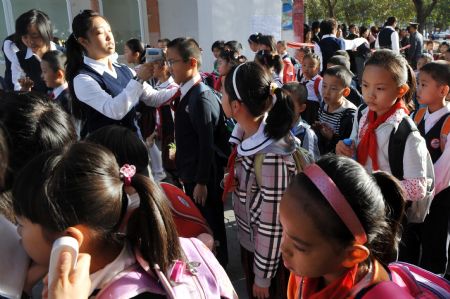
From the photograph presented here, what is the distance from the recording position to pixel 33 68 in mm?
3652

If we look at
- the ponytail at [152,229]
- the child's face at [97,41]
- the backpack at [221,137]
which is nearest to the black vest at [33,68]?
the child's face at [97,41]

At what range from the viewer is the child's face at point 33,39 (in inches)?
136

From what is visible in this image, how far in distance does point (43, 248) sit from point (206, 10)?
707 centimetres

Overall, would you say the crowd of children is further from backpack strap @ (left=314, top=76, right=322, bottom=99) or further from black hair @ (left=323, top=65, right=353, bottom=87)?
backpack strap @ (left=314, top=76, right=322, bottom=99)

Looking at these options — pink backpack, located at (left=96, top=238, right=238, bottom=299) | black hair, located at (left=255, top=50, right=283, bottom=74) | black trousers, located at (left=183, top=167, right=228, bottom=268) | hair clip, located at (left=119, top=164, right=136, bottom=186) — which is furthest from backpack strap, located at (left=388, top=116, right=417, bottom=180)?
black hair, located at (left=255, top=50, right=283, bottom=74)

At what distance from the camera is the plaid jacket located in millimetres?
1748

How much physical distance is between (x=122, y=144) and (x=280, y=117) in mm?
720

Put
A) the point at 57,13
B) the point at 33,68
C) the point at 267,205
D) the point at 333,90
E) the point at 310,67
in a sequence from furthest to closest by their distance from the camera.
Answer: the point at 57,13, the point at 310,67, the point at 33,68, the point at 333,90, the point at 267,205

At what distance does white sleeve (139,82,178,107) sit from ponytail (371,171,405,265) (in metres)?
1.66

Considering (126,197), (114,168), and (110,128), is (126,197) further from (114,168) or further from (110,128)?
(110,128)

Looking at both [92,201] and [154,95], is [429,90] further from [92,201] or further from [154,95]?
[92,201]

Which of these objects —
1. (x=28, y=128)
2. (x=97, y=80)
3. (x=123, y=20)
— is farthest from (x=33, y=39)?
(x=123, y=20)

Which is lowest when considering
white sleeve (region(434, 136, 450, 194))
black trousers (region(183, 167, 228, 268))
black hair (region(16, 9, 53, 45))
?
black trousers (region(183, 167, 228, 268))

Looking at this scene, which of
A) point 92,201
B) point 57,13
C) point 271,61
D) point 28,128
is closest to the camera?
point 92,201
